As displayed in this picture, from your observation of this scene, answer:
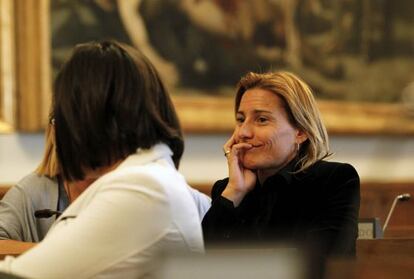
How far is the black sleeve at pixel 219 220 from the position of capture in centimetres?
284

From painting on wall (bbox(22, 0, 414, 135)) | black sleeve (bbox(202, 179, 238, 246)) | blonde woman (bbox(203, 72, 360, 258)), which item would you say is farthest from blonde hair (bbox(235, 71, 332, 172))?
painting on wall (bbox(22, 0, 414, 135))

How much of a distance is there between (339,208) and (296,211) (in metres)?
0.17

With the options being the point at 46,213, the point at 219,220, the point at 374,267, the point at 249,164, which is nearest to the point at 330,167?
the point at 249,164

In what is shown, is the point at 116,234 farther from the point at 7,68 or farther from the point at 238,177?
the point at 7,68

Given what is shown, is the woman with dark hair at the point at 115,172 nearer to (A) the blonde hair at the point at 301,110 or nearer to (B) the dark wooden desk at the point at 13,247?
(B) the dark wooden desk at the point at 13,247

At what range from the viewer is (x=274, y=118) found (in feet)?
10.3

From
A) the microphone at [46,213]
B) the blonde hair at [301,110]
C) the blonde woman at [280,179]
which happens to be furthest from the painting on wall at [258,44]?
the microphone at [46,213]

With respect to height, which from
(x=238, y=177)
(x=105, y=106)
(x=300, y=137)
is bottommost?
(x=238, y=177)

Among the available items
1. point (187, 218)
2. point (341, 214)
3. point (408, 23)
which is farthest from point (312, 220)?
point (408, 23)

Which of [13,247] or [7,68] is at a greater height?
[7,68]

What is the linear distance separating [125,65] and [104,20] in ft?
11.8

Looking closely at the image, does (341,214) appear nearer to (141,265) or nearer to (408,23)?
(141,265)

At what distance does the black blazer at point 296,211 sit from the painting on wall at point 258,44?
2522 mm

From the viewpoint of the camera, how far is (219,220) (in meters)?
2.87
